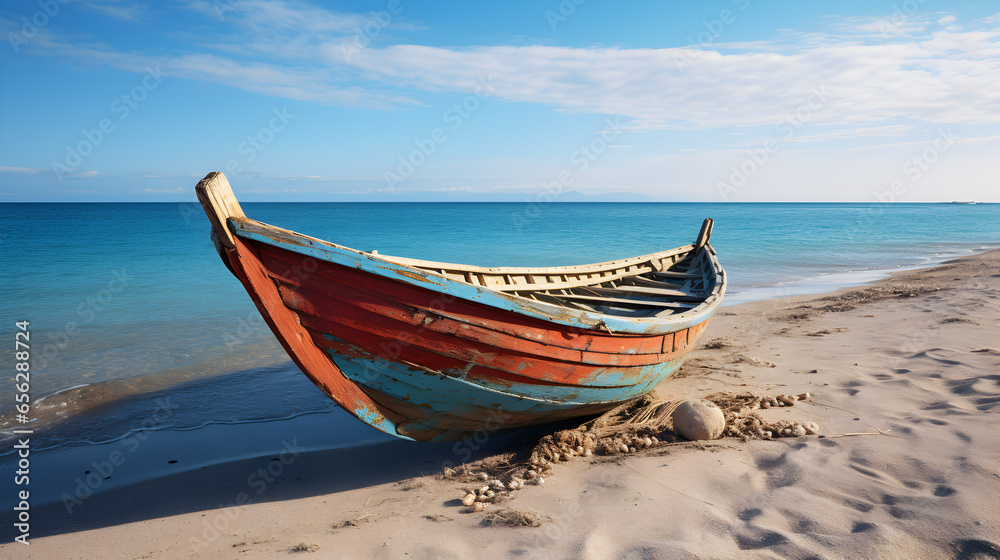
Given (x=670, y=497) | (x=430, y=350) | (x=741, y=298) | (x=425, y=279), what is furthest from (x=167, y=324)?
(x=741, y=298)

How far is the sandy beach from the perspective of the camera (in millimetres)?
2662

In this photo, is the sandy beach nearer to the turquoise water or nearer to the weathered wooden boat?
the weathered wooden boat

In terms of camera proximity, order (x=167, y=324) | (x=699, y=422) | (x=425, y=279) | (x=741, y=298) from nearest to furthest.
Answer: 1. (x=425, y=279)
2. (x=699, y=422)
3. (x=167, y=324)
4. (x=741, y=298)

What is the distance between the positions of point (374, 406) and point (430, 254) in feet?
75.0

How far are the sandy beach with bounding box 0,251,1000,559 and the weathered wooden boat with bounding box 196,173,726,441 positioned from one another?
593 millimetres

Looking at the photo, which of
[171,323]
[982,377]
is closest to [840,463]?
[982,377]

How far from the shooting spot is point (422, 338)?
3.24 metres

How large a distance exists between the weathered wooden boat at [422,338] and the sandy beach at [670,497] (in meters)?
0.59

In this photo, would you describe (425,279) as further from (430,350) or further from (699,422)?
(699,422)

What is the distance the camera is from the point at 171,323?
9789 mm

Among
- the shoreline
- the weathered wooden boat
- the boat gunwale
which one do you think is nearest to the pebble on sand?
the weathered wooden boat

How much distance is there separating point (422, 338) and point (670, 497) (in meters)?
1.87

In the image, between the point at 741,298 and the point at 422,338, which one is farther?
the point at 741,298

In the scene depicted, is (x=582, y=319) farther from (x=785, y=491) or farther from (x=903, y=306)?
(x=903, y=306)
